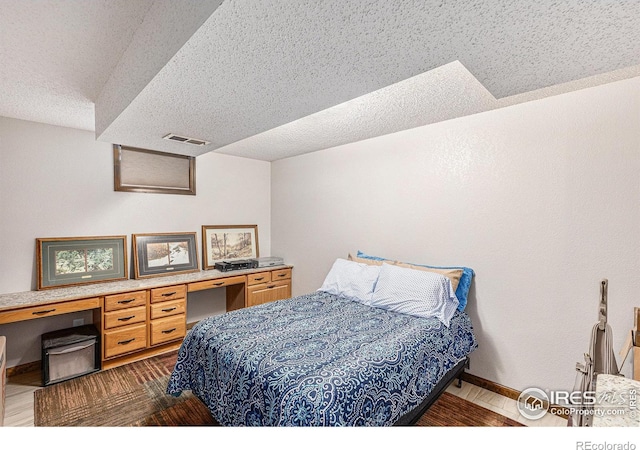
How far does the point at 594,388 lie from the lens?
0.98 metres

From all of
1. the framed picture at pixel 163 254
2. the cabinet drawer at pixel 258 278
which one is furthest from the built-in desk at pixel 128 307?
the cabinet drawer at pixel 258 278

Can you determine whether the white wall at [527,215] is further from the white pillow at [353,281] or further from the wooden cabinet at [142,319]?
the wooden cabinet at [142,319]

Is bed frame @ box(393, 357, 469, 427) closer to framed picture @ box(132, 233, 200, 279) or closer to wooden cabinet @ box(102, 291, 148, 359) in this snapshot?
wooden cabinet @ box(102, 291, 148, 359)

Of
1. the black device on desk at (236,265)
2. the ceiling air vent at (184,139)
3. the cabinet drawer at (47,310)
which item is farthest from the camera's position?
the black device on desk at (236,265)

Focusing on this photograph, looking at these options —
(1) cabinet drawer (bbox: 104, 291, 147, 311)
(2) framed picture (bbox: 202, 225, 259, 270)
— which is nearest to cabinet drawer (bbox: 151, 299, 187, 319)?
(1) cabinet drawer (bbox: 104, 291, 147, 311)

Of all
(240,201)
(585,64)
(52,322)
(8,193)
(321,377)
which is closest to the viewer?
(585,64)

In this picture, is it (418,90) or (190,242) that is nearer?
(418,90)

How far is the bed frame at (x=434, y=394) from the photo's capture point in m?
1.83

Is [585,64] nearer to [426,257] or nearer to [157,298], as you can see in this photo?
[426,257]

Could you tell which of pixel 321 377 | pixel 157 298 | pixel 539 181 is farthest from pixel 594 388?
pixel 157 298

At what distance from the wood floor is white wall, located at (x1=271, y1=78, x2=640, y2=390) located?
0.17 m

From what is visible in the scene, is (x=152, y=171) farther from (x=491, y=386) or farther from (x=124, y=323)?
(x=491, y=386)

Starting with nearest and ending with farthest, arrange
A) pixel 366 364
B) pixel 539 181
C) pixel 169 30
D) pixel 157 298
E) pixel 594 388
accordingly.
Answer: pixel 594 388, pixel 169 30, pixel 366 364, pixel 539 181, pixel 157 298
